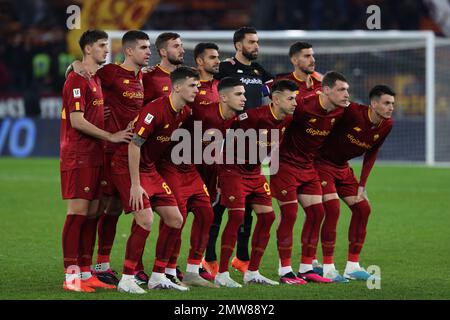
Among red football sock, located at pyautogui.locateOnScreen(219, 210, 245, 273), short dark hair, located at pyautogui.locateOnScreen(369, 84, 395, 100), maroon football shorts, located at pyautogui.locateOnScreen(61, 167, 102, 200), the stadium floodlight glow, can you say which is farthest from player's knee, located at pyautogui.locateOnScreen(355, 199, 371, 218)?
the stadium floodlight glow

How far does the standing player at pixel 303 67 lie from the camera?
9.91 metres

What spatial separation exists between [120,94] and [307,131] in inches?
67.6

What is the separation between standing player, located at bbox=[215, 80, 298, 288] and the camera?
913 cm

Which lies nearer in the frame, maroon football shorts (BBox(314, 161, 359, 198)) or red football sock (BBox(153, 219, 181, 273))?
red football sock (BBox(153, 219, 181, 273))

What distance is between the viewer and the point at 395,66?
2227cm

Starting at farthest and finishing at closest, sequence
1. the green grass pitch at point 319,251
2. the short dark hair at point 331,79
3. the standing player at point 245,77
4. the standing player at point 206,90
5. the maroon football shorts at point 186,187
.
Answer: the standing player at point 245,77 < the short dark hair at point 331,79 < the standing player at point 206,90 < the maroon football shorts at point 186,187 < the green grass pitch at point 319,251

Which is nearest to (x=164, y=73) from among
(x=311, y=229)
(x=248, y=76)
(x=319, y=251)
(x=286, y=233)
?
(x=248, y=76)

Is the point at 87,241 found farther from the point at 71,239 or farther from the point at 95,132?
the point at 95,132

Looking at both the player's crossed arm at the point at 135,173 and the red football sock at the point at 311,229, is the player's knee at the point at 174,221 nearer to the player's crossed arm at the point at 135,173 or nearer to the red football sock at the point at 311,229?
the player's crossed arm at the point at 135,173

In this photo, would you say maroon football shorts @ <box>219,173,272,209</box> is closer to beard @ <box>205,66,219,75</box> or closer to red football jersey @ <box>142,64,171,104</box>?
red football jersey @ <box>142,64,171,104</box>

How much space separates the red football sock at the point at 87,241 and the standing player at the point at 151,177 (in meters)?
0.52

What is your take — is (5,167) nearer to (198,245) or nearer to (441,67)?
(441,67)

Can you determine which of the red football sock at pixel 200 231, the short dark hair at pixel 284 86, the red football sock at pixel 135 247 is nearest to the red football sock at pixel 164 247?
the red football sock at pixel 135 247

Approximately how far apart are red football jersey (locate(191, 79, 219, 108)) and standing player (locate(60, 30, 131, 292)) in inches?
36.2
